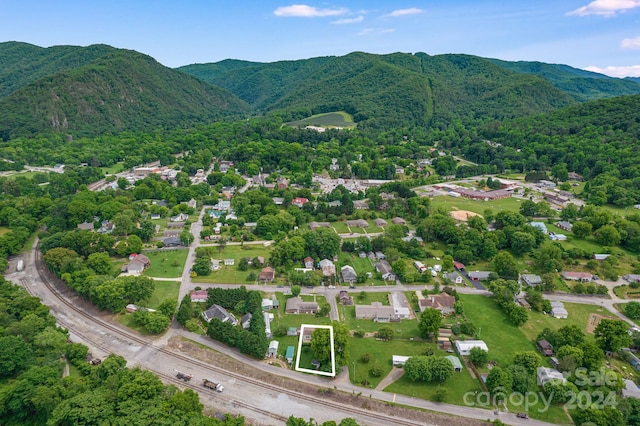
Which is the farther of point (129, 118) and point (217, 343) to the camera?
point (129, 118)

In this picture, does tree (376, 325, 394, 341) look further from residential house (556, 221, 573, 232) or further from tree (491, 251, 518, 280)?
residential house (556, 221, 573, 232)

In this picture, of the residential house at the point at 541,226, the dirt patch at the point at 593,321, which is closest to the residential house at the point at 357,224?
the residential house at the point at 541,226

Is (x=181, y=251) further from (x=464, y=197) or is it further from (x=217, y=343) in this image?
(x=464, y=197)


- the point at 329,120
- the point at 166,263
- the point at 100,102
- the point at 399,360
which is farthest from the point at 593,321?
the point at 100,102

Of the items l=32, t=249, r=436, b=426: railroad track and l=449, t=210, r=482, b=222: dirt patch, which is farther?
l=449, t=210, r=482, b=222: dirt patch

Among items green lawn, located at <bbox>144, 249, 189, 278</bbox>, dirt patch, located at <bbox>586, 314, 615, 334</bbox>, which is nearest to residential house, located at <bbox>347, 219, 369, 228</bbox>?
green lawn, located at <bbox>144, 249, 189, 278</bbox>

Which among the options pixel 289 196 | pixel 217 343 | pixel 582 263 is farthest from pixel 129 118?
pixel 582 263
